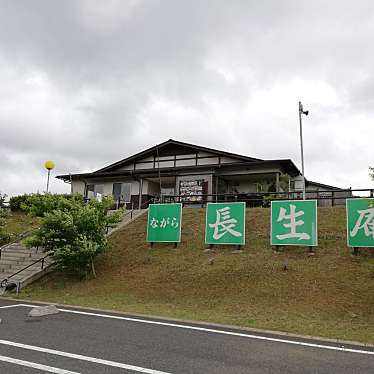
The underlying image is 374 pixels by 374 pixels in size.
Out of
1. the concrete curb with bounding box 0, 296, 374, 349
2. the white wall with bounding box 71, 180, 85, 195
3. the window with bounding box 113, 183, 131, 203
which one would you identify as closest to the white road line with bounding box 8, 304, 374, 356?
the concrete curb with bounding box 0, 296, 374, 349

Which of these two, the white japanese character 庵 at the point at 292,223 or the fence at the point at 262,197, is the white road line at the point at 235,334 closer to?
the white japanese character 庵 at the point at 292,223

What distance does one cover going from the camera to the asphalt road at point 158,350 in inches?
194

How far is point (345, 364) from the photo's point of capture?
5.28 metres

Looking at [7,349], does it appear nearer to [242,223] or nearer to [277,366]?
[277,366]

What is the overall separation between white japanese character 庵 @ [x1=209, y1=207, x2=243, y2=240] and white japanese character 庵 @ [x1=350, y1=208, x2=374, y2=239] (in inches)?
158

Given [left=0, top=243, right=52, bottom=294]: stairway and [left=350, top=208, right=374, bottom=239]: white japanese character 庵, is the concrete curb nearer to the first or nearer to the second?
[left=0, top=243, right=52, bottom=294]: stairway

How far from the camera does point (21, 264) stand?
14969 millimetres

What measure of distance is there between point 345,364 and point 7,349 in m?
5.27

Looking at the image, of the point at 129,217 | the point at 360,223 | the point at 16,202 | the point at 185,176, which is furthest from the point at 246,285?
the point at 16,202

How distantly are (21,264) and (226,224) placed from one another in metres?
8.81

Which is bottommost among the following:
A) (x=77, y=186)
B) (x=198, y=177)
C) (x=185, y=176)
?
(x=77, y=186)

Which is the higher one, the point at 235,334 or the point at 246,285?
the point at 246,285

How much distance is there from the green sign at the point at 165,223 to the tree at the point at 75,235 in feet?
5.95

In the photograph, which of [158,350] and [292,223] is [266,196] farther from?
[158,350]
